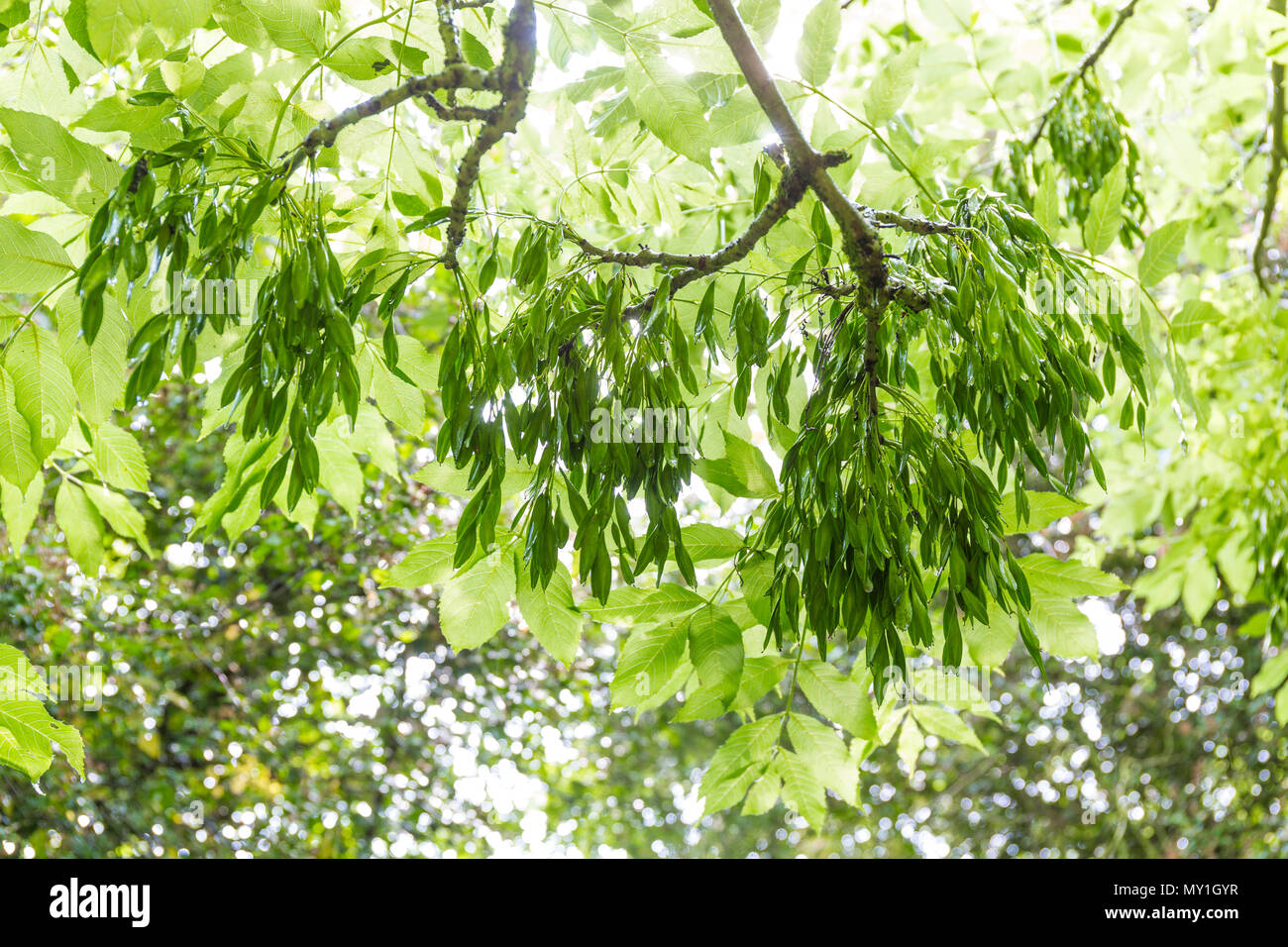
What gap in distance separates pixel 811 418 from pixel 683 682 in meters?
0.52

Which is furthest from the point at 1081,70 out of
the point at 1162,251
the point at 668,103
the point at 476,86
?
the point at 476,86

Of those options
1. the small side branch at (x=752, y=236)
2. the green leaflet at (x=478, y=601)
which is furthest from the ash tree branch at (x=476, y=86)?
the green leaflet at (x=478, y=601)

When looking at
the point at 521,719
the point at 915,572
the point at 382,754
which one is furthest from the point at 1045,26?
the point at 382,754

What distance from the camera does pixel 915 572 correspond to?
3.10 feet

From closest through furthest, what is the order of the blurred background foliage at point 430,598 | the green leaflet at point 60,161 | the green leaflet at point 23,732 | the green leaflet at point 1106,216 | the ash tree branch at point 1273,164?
1. the green leaflet at point 60,161
2. the green leaflet at point 23,732
3. the green leaflet at point 1106,216
4. the blurred background foliage at point 430,598
5. the ash tree branch at point 1273,164

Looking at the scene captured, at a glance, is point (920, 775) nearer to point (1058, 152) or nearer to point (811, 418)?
point (1058, 152)

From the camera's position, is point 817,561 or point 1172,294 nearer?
point 817,561

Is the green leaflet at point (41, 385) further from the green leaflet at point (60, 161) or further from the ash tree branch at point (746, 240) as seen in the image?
the ash tree branch at point (746, 240)

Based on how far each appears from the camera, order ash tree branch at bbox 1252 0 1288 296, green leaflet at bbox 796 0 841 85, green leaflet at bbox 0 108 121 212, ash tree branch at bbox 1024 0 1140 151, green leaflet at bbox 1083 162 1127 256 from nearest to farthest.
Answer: green leaflet at bbox 0 108 121 212, green leaflet at bbox 796 0 841 85, green leaflet at bbox 1083 162 1127 256, ash tree branch at bbox 1024 0 1140 151, ash tree branch at bbox 1252 0 1288 296

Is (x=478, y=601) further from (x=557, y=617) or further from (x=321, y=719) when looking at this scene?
(x=321, y=719)

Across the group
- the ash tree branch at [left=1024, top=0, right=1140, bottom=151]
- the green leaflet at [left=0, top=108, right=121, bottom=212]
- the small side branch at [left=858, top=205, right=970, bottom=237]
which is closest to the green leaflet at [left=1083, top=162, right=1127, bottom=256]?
the small side branch at [left=858, top=205, right=970, bottom=237]

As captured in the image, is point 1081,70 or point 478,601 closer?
point 478,601

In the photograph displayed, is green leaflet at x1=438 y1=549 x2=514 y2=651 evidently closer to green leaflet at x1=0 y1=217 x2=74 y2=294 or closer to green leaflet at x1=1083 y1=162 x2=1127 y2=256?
green leaflet at x1=0 y1=217 x2=74 y2=294

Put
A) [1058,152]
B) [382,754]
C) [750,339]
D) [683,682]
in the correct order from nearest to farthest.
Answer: [750,339] → [683,682] → [1058,152] → [382,754]
